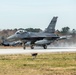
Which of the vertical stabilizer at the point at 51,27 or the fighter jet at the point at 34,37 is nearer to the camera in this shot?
the fighter jet at the point at 34,37

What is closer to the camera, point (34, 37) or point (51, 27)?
point (34, 37)

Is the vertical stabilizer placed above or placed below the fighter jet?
above

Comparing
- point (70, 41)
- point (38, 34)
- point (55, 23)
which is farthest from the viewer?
point (70, 41)

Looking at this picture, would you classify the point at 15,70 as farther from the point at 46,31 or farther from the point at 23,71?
the point at 46,31

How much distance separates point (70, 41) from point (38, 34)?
19236mm

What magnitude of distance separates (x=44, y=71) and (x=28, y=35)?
3857 cm

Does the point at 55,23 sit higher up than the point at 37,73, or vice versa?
the point at 55,23

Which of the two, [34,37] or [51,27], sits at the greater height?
[51,27]

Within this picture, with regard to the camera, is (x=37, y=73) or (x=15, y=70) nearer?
(x=37, y=73)

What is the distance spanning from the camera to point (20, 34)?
2144 inches

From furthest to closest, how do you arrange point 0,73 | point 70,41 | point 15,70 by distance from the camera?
point 70,41, point 15,70, point 0,73

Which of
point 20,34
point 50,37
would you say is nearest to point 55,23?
point 50,37

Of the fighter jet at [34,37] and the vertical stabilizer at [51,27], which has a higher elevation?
the vertical stabilizer at [51,27]

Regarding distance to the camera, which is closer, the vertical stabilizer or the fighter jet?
the fighter jet
